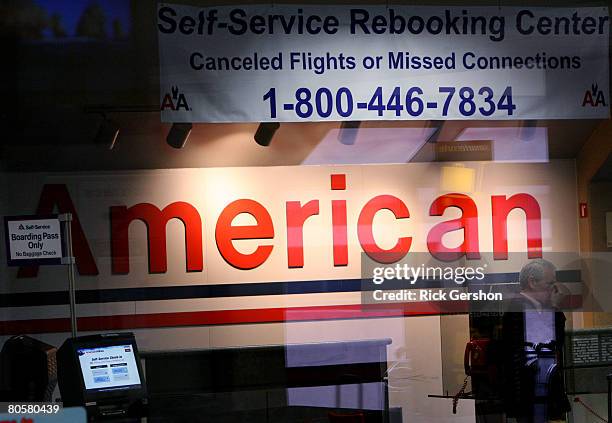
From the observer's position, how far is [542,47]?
15.2ft

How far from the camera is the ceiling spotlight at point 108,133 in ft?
21.0

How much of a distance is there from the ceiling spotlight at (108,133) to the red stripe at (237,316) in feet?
4.85

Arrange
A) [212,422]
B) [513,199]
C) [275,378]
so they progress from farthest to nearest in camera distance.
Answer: [513,199] < [275,378] < [212,422]

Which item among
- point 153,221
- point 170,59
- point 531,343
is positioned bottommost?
point 531,343

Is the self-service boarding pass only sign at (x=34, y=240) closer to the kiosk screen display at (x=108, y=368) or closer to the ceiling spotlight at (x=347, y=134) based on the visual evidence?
the kiosk screen display at (x=108, y=368)

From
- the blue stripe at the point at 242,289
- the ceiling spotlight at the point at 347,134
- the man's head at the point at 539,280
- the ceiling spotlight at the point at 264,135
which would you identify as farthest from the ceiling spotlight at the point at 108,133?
the man's head at the point at 539,280

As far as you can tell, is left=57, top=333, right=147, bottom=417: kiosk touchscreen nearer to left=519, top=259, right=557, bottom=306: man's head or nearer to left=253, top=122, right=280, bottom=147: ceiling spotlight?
left=253, top=122, right=280, bottom=147: ceiling spotlight

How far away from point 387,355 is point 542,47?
3451 mm

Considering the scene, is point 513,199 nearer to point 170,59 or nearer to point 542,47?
point 542,47

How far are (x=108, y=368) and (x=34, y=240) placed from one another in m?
0.91

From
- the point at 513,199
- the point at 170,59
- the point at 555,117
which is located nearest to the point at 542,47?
the point at 555,117

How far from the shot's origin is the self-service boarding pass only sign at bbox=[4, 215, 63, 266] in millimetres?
4660

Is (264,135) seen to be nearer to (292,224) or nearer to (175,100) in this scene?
(292,224)

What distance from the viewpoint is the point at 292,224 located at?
723 centimetres
